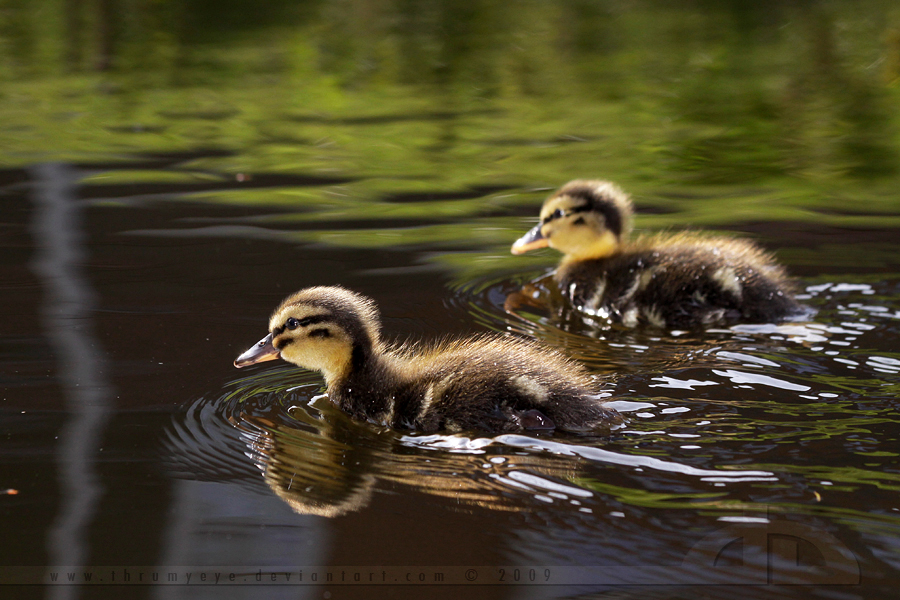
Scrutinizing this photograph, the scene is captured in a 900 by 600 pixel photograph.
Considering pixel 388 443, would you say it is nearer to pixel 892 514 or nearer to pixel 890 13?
pixel 892 514

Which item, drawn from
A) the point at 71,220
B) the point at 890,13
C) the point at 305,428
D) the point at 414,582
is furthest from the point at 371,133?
the point at 890,13

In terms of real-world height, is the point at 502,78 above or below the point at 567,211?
below

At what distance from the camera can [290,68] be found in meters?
11.9

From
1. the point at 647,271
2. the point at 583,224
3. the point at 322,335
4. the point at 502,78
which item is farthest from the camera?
the point at 502,78

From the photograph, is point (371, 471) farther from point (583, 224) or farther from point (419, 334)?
point (583, 224)

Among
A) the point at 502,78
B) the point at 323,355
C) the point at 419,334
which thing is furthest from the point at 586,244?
the point at 502,78

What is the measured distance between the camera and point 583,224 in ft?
18.4

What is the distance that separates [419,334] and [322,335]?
0.86 metres

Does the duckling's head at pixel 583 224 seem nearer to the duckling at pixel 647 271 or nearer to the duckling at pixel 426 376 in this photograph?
the duckling at pixel 647 271

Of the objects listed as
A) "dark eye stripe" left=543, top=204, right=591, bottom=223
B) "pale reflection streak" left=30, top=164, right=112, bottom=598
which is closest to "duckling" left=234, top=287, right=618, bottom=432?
"pale reflection streak" left=30, top=164, right=112, bottom=598

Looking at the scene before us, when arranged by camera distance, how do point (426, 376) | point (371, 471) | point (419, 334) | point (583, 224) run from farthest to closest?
point (583, 224) → point (419, 334) → point (426, 376) → point (371, 471)

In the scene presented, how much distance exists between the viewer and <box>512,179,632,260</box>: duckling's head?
5598 mm

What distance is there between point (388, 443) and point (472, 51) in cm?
1037

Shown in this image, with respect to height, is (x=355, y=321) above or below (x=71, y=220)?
above
